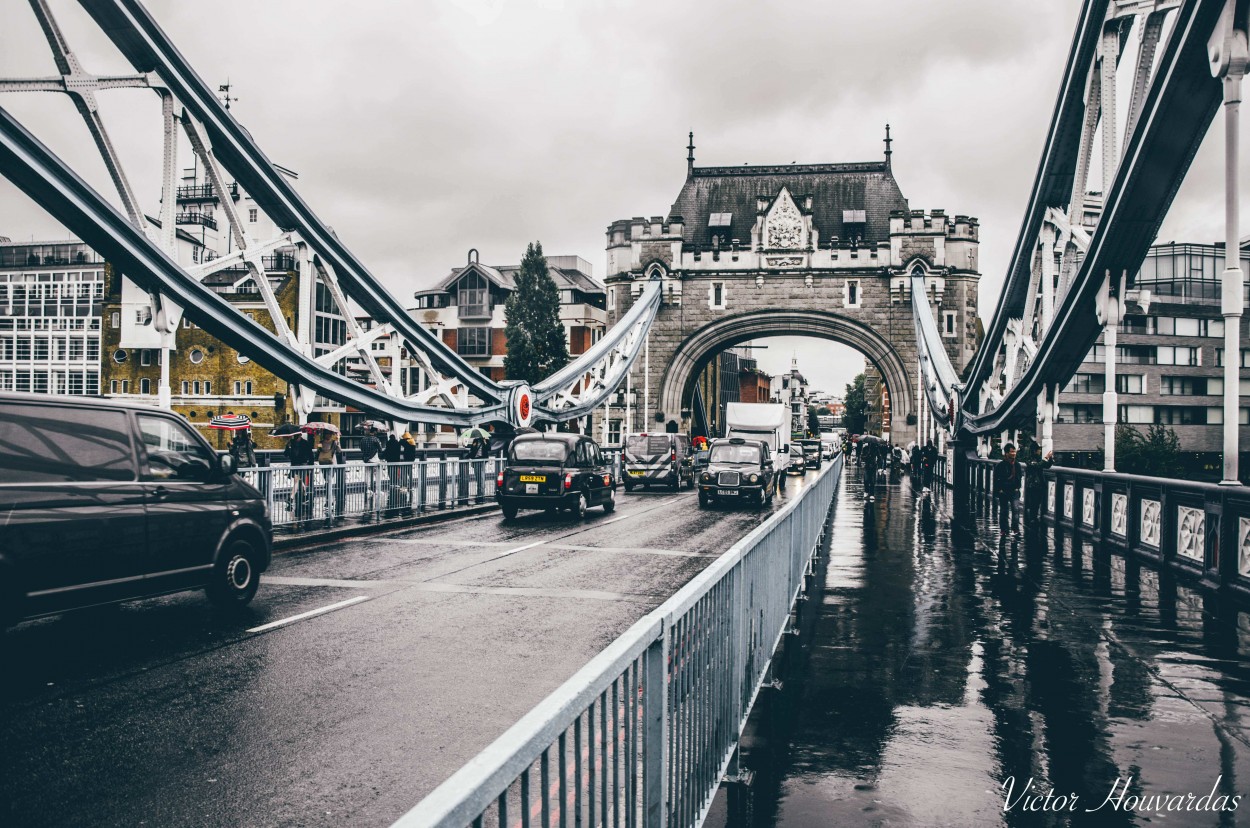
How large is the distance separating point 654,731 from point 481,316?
67.6 m

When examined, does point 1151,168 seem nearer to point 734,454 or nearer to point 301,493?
point 734,454

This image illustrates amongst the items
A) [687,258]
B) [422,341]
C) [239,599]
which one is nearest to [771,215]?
[687,258]

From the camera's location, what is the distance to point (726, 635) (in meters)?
4.55

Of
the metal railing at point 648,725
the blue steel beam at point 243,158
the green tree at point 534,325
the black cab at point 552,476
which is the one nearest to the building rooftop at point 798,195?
the green tree at point 534,325

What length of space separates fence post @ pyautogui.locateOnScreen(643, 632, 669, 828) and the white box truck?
35.4 metres

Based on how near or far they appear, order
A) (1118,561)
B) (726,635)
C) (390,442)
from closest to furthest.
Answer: (726,635)
(1118,561)
(390,442)

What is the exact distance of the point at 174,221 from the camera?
47.3 feet

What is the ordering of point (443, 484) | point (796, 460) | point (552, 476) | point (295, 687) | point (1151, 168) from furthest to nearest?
1. point (796, 460)
2. point (443, 484)
3. point (552, 476)
4. point (1151, 168)
5. point (295, 687)

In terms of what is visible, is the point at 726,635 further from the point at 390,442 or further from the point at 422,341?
A: the point at 422,341

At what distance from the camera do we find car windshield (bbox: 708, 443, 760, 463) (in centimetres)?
2494

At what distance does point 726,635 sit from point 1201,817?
6.84 feet

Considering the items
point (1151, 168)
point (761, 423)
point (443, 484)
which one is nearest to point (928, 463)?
point (761, 423)

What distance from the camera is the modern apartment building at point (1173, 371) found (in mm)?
64438

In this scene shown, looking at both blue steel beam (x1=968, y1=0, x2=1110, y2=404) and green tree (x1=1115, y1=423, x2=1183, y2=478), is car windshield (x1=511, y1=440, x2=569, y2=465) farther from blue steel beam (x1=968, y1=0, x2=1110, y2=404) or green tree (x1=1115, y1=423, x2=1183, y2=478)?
green tree (x1=1115, y1=423, x2=1183, y2=478)
